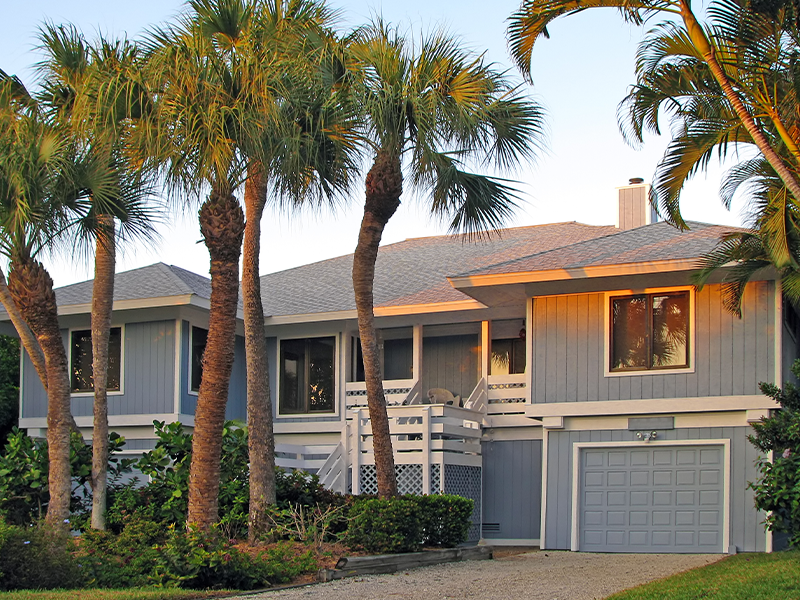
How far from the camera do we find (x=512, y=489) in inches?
740

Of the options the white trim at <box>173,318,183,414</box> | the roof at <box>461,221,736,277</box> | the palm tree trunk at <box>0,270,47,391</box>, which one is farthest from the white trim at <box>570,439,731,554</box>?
the palm tree trunk at <box>0,270,47,391</box>

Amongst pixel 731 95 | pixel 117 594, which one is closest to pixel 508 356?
pixel 731 95

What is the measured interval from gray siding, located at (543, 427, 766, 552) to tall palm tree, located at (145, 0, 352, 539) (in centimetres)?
535

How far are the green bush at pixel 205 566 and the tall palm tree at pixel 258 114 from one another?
74 centimetres

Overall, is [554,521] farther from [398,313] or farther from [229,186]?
[229,186]

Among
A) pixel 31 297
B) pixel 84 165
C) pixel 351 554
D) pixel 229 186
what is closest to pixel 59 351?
pixel 31 297

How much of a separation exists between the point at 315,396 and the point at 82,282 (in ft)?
19.5

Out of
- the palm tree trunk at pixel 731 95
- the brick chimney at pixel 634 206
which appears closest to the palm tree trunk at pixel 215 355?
the palm tree trunk at pixel 731 95

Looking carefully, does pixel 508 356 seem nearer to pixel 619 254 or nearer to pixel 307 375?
pixel 307 375

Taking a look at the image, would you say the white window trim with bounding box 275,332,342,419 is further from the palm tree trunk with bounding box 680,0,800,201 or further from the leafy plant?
the palm tree trunk with bounding box 680,0,800,201

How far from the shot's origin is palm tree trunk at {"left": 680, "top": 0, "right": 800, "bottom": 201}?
1088 centimetres

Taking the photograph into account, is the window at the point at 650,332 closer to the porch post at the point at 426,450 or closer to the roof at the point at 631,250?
the roof at the point at 631,250

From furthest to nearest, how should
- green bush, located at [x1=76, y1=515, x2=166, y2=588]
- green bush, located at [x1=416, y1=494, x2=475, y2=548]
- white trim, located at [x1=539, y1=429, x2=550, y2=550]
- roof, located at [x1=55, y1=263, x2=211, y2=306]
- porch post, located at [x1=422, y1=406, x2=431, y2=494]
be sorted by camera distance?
roof, located at [x1=55, y1=263, x2=211, y2=306] < white trim, located at [x1=539, y1=429, x2=550, y2=550] < porch post, located at [x1=422, y1=406, x2=431, y2=494] < green bush, located at [x1=416, y1=494, x2=475, y2=548] < green bush, located at [x1=76, y1=515, x2=166, y2=588]

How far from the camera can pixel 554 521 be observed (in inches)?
671
